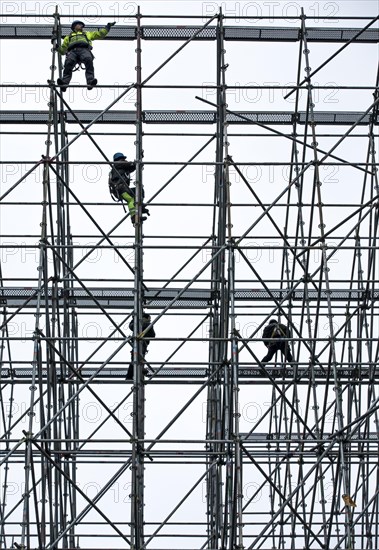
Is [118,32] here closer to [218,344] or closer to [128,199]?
[128,199]

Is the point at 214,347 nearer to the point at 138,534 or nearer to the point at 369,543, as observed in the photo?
the point at 369,543

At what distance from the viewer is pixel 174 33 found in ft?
79.2

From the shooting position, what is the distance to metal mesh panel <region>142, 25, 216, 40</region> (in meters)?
23.9

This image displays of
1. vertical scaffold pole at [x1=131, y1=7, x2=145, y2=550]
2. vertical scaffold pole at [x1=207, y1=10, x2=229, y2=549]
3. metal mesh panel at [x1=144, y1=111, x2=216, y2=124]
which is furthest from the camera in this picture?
metal mesh panel at [x1=144, y1=111, x2=216, y2=124]

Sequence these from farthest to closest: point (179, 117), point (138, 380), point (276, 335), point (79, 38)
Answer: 1. point (179, 117)
2. point (276, 335)
3. point (79, 38)
4. point (138, 380)

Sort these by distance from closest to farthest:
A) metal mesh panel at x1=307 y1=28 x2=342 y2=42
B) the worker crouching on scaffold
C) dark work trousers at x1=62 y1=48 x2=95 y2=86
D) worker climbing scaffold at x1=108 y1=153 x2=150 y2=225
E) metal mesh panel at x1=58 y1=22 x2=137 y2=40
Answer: the worker crouching on scaffold < worker climbing scaffold at x1=108 y1=153 x2=150 y2=225 < dark work trousers at x1=62 y1=48 x2=95 y2=86 < metal mesh panel at x1=307 y1=28 x2=342 y2=42 < metal mesh panel at x1=58 y1=22 x2=137 y2=40

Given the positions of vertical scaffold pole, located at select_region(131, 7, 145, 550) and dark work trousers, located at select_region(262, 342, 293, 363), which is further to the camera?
dark work trousers, located at select_region(262, 342, 293, 363)

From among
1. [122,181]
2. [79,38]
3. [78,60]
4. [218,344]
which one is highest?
[79,38]

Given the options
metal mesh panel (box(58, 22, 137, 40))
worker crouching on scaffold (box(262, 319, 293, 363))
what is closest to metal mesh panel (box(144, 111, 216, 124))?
metal mesh panel (box(58, 22, 137, 40))

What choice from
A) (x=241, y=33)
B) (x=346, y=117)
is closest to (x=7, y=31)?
(x=241, y=33)

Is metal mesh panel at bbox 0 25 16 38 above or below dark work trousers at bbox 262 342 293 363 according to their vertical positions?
above

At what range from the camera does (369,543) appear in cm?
2344

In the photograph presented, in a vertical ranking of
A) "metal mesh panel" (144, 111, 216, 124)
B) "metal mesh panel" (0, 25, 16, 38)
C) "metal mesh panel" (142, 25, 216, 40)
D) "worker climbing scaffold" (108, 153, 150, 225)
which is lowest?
"worker climbing scaffold" (108, 153, 150, 225)

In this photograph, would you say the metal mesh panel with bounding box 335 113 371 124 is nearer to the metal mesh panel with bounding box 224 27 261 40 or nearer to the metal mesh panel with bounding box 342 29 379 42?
the metal mesh panel with bounding box 342 29 379 42
